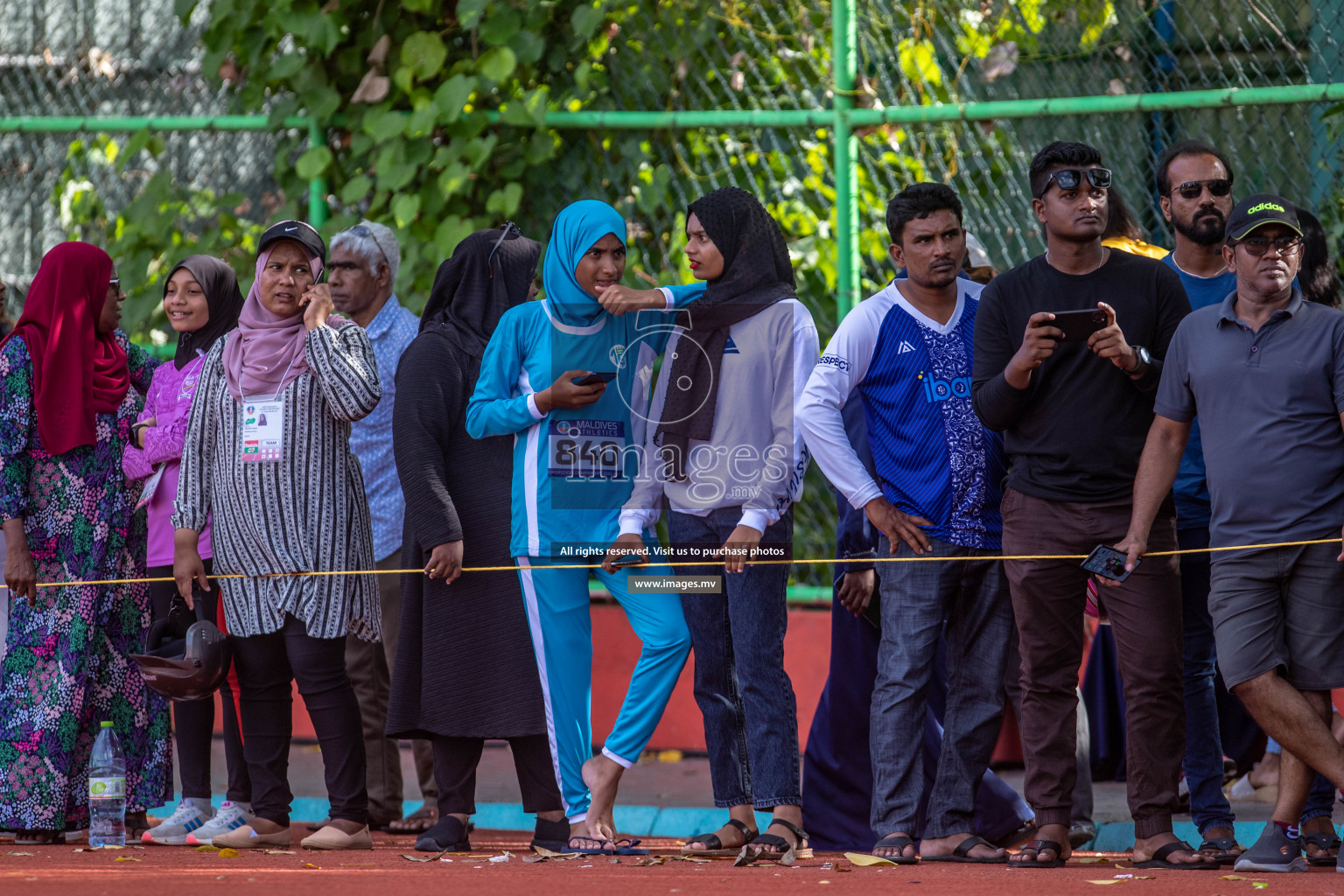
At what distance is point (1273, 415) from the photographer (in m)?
4.75

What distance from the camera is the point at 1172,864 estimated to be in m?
4.89

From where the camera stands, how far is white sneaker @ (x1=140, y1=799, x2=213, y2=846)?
19.2 feet

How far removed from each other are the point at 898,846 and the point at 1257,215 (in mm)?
2243

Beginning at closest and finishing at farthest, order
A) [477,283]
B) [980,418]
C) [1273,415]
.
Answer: [1273,415] < [980,418] < [477,283]

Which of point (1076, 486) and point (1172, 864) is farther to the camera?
point (1076, 486)

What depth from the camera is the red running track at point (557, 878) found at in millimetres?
4387

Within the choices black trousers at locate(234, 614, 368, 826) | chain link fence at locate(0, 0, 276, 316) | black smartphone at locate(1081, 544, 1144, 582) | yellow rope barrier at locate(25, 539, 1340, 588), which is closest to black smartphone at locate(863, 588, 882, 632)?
→ yellow rope barrier at locate(25, 539, 1340, 588)

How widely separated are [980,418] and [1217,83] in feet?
7.61

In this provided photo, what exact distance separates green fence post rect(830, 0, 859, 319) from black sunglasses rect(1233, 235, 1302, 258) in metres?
2.25

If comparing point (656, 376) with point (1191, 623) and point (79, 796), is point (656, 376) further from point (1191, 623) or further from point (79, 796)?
point (79, 796)

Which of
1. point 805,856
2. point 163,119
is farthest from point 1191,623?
point 163,119

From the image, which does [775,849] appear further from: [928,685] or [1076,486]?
[1076,486]

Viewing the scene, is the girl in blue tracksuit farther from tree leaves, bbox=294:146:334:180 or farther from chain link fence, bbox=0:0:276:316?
chain link fence, bbox=0:0:276:316

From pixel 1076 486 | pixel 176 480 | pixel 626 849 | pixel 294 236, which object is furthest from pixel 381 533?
pixel 1076 486
